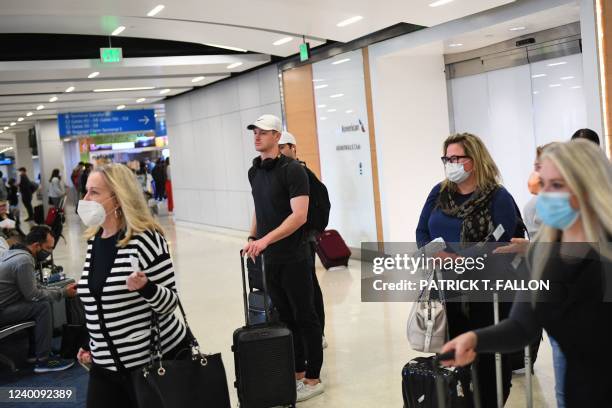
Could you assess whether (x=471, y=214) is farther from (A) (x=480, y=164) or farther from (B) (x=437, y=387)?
(B) (x=437, y=387)

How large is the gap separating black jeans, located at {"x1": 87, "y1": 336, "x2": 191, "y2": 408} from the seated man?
3274 mm

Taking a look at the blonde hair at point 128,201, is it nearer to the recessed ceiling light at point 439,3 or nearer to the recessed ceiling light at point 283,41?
the recessed ceiling light at point 439,3

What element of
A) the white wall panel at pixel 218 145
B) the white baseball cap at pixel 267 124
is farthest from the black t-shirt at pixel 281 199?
the white wall panel at pixel 218 145

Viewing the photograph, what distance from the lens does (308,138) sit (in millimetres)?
11781

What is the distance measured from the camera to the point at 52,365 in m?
6.16

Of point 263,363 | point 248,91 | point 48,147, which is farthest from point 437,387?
point 48,147

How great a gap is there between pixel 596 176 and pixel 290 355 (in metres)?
2.72

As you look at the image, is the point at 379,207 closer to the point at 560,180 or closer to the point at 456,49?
the point at 456,49

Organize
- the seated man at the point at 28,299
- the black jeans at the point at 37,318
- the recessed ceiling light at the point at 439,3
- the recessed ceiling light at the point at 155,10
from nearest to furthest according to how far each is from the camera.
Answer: the seated man at the point at 28,299 < the black jeans at the point at 37,318 < the recessed ceiling light at the point at 439,3 < the recessed ceiling light at the point at 155,10

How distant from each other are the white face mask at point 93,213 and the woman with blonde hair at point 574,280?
5.42 ft

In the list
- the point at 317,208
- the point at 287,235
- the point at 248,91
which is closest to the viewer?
the point at 287,235

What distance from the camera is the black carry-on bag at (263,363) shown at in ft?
13.7

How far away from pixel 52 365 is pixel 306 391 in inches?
99.4

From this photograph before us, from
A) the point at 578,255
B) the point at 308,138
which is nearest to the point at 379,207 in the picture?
the point at 308,138
